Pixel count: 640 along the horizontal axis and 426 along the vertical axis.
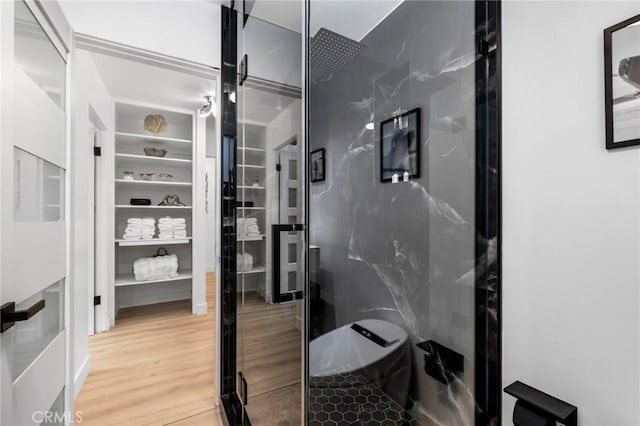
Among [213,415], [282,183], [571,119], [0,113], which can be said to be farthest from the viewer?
[213,415]

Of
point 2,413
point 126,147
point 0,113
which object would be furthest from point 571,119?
point 126,147

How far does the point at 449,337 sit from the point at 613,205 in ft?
2.47

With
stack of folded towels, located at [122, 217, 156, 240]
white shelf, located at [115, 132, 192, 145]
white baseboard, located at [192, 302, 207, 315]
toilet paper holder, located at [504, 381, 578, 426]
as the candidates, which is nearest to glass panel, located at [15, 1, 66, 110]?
toilet paper holder, located at [504, 381, 578, 426]

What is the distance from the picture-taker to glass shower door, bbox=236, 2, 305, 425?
1.16m

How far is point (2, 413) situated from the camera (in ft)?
2.94

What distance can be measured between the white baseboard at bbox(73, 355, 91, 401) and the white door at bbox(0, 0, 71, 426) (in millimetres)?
725

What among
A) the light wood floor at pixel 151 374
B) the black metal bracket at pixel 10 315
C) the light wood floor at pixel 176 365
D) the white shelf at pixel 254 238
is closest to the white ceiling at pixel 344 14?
the white shelf at pixel 254 238

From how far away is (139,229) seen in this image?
11.8 feet

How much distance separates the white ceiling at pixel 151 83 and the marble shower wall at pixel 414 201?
5.92 feet

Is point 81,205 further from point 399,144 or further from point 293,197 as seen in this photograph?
point 399,144

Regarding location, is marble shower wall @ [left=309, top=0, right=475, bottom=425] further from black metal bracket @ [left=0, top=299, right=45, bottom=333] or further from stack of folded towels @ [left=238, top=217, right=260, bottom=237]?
black metal bracket @ [left=0, top=299, right=45, bottom=333]

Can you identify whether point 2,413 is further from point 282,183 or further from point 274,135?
point 274,135

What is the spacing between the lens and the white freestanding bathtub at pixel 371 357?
1.29m

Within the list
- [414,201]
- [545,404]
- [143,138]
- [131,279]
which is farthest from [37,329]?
[143,138]
